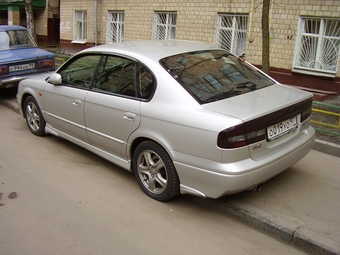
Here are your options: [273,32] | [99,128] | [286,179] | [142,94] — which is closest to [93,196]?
[99,128]

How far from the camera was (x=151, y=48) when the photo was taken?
183 inches

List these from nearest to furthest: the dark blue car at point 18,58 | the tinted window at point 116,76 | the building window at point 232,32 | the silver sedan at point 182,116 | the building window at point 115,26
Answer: the silver sedan at point 182,116, the tinted window at point 116,76, the dark blue car at point 18,58, the building window at point 232,32, the building window at point 115,26

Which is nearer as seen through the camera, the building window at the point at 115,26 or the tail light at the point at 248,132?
the tail light at the point at 248,132

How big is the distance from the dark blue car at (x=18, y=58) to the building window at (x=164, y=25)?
564 centimetres

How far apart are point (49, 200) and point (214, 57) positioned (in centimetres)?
251

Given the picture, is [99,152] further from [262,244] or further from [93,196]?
[262,244]

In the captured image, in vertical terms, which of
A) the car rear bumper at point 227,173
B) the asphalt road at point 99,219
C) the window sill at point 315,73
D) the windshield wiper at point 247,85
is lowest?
the asphalt road at point 99,219

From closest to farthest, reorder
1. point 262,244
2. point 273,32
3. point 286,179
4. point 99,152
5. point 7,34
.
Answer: point 262,244, point 286,179, point 99,152, point 7,34, point 273,32

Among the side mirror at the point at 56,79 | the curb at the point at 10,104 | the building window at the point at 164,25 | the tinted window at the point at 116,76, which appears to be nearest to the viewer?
the tinted window at the point at 116,76

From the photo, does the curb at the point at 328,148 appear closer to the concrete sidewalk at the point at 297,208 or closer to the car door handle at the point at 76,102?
the concrete sidewalk at the point at 297,208

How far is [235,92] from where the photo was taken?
13.4ft

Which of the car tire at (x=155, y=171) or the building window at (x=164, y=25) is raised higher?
the building window at (x=164, y=25)

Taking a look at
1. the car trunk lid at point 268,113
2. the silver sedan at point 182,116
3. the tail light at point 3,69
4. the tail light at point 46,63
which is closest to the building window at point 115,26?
the tail light at point 46,63

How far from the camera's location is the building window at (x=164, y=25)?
45.6 ft
